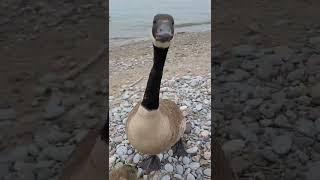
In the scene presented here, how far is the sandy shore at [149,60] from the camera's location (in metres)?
4.63

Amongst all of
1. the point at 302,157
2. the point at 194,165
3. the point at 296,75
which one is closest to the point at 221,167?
the point at 194,165

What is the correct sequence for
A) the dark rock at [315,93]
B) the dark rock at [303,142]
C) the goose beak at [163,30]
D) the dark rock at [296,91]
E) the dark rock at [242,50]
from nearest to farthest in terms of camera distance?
the goose beak at [163,30] < the dark rock at [303,142] < the dark rock at [315,93] < the dark rock at [296,91] < the dark rock at [242,50]

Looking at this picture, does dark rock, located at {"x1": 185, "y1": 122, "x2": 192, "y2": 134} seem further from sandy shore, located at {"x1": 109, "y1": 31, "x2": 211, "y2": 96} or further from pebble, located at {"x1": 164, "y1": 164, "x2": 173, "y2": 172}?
sandy shore, located at {"x1": 109, "y1": 31, "x2": 211, "y2": 96}

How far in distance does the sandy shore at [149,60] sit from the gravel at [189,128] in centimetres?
31

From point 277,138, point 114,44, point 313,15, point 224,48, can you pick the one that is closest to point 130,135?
point 277,138

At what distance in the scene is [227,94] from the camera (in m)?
3.69

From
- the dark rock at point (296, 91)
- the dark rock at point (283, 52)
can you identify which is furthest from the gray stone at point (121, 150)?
the dark rock at point (283, 52)

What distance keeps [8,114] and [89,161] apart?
1330 millimetres

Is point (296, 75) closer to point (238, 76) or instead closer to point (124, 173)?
point (238, 76)

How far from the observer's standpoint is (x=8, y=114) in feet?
11.9

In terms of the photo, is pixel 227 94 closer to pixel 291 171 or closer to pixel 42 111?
pixel 291 171

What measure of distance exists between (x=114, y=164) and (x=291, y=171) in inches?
39.7

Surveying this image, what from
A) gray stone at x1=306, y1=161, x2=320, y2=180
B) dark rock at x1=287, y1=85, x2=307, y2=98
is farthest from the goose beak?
dark rock at x1=287, y1=85, x2=307, y2=98

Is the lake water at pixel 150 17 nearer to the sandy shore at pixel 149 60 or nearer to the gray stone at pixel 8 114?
the sandy shore at pixel 149 60
